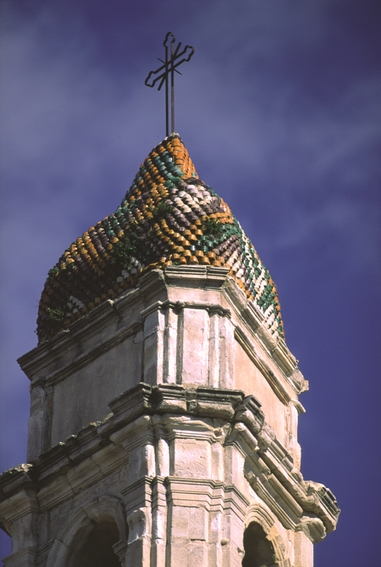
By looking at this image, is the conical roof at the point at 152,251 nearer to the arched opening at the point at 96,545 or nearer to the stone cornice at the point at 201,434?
the stone cornice at the point at 201,434

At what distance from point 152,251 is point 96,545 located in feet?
14.3

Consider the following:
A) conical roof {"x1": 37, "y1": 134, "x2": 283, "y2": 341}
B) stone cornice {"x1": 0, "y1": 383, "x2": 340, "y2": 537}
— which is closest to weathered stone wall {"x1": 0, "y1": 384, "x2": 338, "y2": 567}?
stone cornice {"x1": 0, "y1": 383, "x2": 340, "y2": 537}

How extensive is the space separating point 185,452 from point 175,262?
330cm

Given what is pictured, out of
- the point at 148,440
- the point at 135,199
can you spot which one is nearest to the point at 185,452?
the point at 148,440

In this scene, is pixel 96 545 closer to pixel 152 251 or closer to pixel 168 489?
pixel 168 489

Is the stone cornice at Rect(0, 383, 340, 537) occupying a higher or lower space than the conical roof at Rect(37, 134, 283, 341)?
lower

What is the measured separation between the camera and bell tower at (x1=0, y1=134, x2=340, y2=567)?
29.3m

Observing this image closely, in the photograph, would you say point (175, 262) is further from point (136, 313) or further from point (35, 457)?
point (35, 457)

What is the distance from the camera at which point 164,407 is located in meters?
29.6

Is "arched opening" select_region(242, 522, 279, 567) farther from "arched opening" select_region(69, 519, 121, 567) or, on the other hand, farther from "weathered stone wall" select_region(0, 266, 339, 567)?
"arched opening" select_region(69, 519, 121, 567)

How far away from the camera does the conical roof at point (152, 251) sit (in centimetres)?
3206

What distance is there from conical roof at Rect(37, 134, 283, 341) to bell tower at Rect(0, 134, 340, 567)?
0.03 m

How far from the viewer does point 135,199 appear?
1336 inches

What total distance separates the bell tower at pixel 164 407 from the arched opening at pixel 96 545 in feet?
0.07
